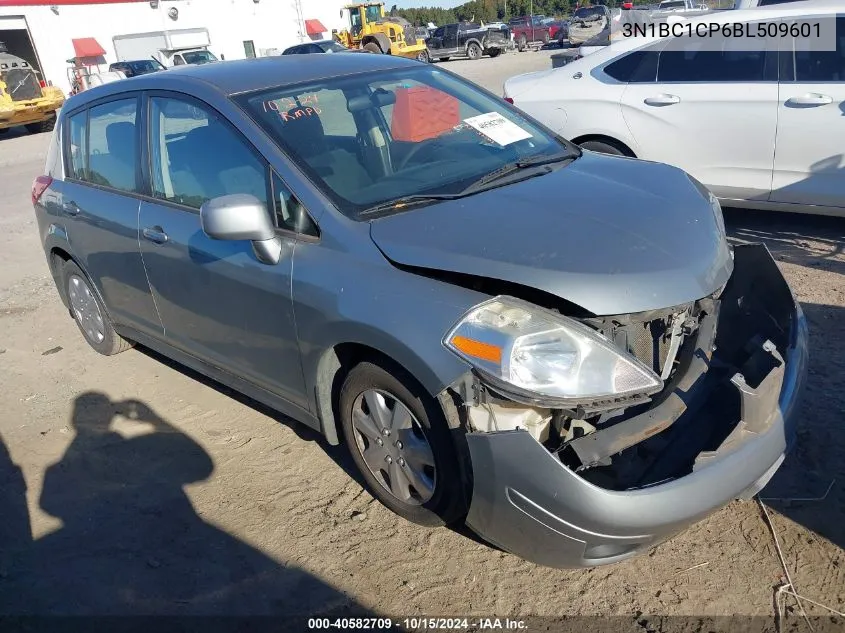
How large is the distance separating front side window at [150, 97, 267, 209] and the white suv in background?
3449 mm

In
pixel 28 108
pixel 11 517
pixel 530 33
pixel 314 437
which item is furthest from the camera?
pixel 530 33

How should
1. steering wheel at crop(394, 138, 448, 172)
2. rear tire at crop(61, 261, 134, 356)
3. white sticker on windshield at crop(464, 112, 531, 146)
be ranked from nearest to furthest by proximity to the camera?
steering wheel at crop(394, 138, 448, 172) < white sticker on windshield at crop(464, 112, 531, 146) < rear tire at crop(61, 261, 134, 356)

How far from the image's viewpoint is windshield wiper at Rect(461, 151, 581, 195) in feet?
9.73

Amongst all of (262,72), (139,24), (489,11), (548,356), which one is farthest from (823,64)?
(489,11)

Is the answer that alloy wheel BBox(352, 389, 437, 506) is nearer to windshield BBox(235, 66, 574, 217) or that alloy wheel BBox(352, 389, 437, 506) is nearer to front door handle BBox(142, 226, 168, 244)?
windshield BBox(235, 66, 574, 217)

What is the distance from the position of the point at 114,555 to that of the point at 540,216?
7.36ft

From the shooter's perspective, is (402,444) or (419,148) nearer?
(402,444)

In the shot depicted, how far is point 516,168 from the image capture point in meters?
3.18

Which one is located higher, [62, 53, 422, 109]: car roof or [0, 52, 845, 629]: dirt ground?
[62, 53, 422, 109]: car roof

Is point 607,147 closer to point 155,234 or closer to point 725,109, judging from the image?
point 725,109

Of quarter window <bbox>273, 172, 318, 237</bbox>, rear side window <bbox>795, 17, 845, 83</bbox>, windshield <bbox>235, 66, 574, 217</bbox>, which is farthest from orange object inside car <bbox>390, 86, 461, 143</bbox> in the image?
rear side window <bbox>795, 17, 845, 83</bbox>

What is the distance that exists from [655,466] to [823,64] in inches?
158

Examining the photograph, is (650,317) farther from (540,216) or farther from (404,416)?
(404,416)

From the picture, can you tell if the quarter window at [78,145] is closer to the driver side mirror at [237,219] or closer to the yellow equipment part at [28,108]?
the driver side mirror at [237,219]
